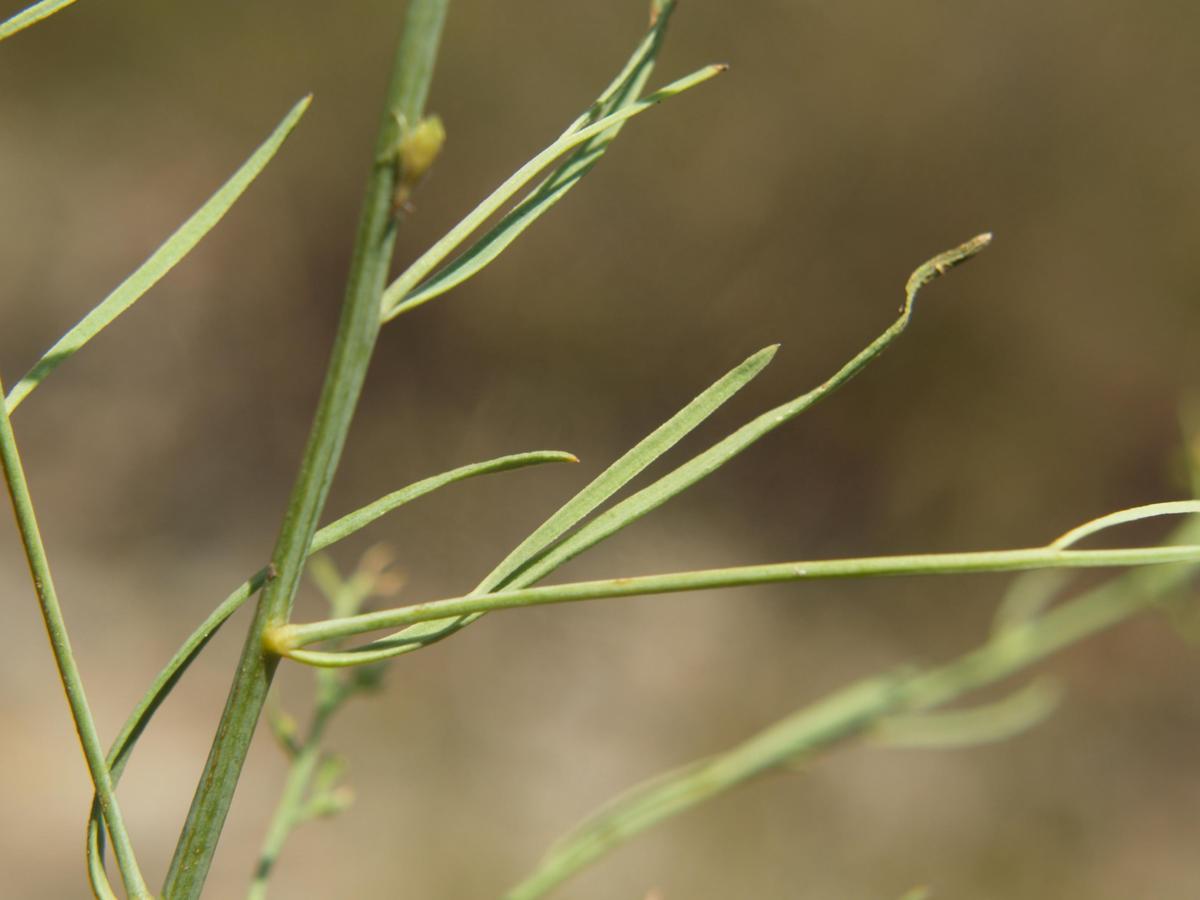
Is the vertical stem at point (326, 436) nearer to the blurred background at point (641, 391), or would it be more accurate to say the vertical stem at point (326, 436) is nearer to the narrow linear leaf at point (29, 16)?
the narrow linear leaf at point (29, 16)

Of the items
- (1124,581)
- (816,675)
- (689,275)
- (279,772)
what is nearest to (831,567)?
(1124,581)

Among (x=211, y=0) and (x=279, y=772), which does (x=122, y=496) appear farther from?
(x=211, y=0)

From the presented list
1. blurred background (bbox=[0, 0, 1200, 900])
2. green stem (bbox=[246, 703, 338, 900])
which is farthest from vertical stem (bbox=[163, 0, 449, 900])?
blurred background (bbox=[0, 0, 1200, 900])

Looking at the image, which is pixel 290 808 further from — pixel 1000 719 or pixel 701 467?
pixel 1000 719

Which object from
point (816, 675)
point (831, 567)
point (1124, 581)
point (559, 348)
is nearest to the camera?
point (831, 567)

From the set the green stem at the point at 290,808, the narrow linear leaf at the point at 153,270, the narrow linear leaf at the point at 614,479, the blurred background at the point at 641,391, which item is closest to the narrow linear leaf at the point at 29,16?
the narrow linear leaf at the point at 153,270
